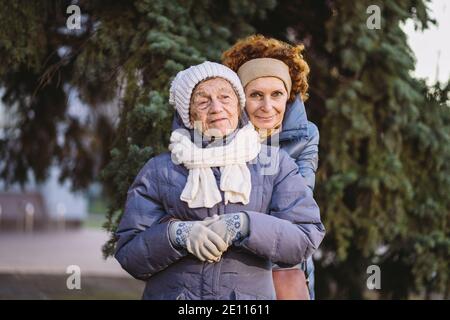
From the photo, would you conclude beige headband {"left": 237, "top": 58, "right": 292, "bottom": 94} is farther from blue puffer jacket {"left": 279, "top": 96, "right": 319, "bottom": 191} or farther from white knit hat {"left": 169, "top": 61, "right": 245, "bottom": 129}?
white knit hat {"left": 169, "top": 61, "right": 245, "bottom": 129}

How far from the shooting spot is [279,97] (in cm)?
363

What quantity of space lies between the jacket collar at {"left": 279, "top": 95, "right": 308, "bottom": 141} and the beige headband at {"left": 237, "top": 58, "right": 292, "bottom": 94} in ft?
0.30

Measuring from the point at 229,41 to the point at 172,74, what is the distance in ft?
2.50

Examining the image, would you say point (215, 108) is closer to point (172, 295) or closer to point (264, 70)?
point (172, 295)

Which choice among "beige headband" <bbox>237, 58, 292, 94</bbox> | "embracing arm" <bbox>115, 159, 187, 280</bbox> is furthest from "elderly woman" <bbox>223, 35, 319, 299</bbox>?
"embracing arm" <bbox>115, 159, 187, 280</bbox>

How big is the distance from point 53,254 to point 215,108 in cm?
924

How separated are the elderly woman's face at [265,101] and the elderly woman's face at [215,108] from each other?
0.70 meters

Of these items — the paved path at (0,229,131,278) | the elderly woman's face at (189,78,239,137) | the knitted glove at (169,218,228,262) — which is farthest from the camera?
the paved path at (0,229,131,278)

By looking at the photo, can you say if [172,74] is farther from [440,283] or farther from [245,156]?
[440,283]

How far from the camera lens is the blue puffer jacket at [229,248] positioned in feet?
8.68

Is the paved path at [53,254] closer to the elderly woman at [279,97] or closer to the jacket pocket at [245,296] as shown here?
the elderly woman at [279,97]

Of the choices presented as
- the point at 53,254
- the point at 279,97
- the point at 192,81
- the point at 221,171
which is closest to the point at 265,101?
the point at 279,97

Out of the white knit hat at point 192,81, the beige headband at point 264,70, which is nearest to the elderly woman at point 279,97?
the beige headband at point 264,70

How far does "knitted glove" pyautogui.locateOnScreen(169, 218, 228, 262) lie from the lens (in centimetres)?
258
